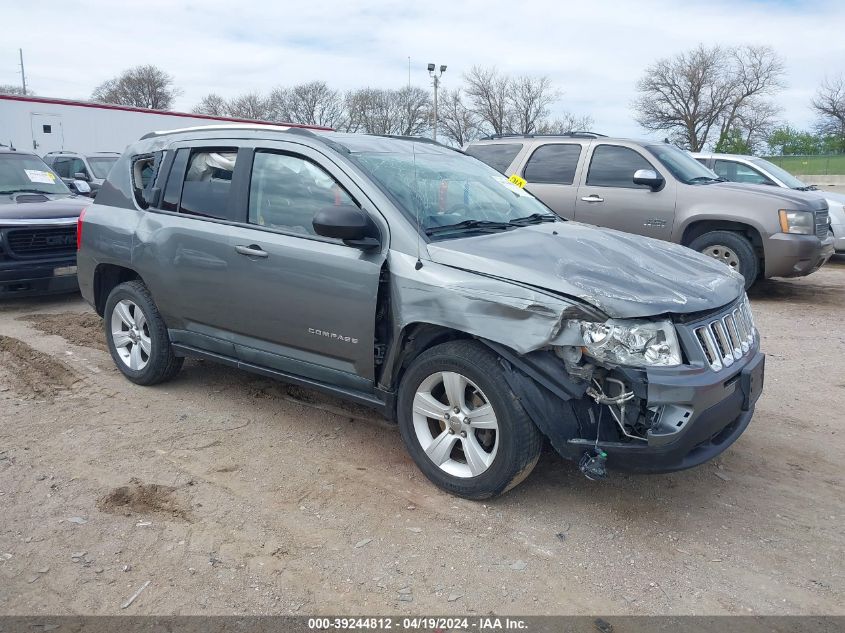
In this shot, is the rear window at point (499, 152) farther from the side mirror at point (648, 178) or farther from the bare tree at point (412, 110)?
the bare tree at point (412, 110)

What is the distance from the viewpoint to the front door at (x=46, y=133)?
2144 cm

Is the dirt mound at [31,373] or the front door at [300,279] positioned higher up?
the front door at [300,279]

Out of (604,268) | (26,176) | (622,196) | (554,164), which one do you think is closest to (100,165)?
(26,176)

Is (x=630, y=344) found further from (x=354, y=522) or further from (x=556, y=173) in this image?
(x=556, y=173)

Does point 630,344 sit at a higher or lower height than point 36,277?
higher

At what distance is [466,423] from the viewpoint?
3.59 meters

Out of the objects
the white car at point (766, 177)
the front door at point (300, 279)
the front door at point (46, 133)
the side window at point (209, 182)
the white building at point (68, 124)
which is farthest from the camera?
the front door at point (46, 133)

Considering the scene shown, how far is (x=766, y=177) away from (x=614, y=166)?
11.5 feet

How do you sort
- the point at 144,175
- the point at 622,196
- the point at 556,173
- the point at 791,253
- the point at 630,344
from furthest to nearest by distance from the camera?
1. the point at 556,173
2. the point at 622,196
3. the point at 791,253
4. the point at 144,175
5. the point at 630,344

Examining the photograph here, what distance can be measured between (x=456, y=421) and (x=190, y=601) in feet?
4.77

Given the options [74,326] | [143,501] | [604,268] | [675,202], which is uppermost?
[604,268]

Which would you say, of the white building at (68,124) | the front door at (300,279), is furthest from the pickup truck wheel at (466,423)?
the white building at (68,124)

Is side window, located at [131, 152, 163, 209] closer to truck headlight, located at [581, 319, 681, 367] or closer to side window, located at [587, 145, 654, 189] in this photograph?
truck headlight, located at [581, 319, 681, 367]

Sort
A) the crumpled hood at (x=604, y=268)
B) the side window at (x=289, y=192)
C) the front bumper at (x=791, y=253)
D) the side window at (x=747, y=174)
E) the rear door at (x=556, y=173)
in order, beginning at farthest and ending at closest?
the side window at (x=747, y=174)
the rear door at (x=556, y=173)
the front bumper at (x=791, y=253)
the side window at (x=289, y=192)
the crumpled hood at (x=604, y=268)
